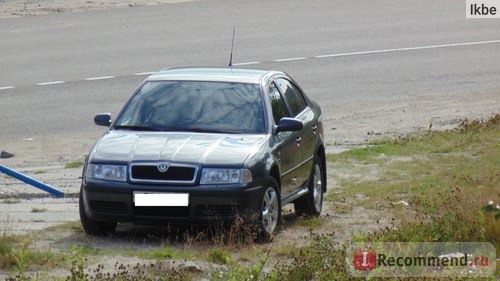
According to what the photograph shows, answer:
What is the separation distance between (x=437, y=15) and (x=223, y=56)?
23.4ft

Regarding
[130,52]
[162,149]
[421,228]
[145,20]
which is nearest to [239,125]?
[162,149]

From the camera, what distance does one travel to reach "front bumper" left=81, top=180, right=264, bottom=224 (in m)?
10.9

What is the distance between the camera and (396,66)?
78.9 ft

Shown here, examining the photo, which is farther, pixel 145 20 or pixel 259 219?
pixel 145 20

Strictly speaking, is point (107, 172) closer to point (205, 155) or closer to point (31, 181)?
point (205, 155)

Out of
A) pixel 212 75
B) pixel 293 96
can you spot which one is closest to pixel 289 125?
pixel 212 75

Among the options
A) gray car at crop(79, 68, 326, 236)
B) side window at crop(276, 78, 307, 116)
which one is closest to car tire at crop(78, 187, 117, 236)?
gray car at crop(79, 68, 326, 236)

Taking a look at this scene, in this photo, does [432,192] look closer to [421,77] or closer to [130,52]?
[421,77]

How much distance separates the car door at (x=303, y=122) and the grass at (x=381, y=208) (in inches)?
19.6

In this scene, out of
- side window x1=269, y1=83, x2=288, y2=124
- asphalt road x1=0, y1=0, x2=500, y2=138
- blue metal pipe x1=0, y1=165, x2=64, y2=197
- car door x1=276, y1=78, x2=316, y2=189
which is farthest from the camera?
asphalt road x1=0, y1=0, x2=500, y2=138

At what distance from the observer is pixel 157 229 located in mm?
11906

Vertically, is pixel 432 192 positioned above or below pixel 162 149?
below

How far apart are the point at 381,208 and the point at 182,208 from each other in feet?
9.24

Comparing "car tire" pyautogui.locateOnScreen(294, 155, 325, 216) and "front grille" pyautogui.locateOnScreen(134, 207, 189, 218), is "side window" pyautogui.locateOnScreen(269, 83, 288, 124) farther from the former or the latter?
"front grille" pyautogui.locateOnScreen(134, 207, 189, 218)
